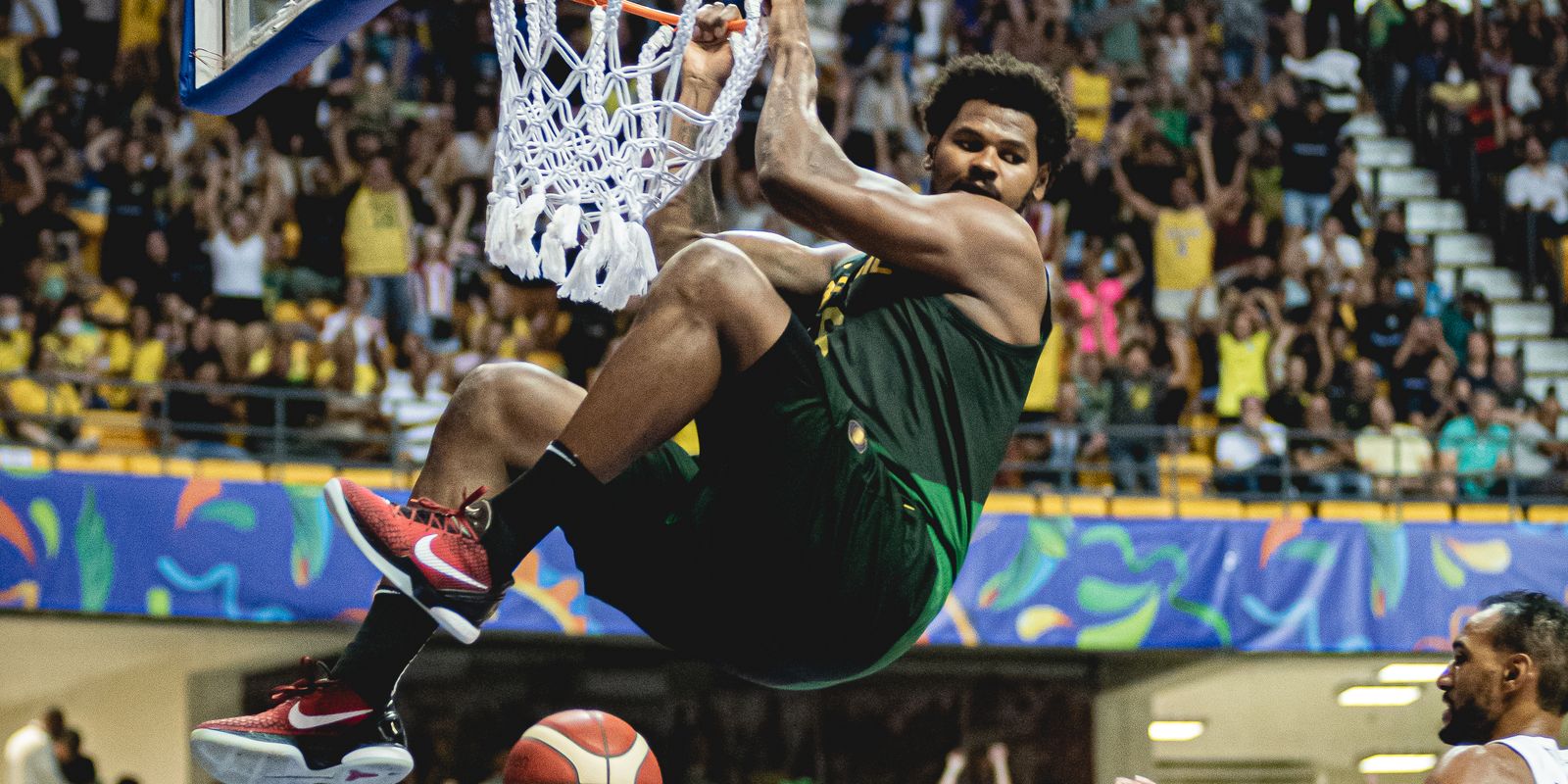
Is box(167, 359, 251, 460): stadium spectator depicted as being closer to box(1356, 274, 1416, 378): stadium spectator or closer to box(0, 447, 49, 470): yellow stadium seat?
box(0, 447, 49, 470): yellow stadium seat

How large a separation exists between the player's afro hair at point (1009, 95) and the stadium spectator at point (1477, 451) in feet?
26.6

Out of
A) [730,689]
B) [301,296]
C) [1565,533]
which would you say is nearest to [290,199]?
[301,296]

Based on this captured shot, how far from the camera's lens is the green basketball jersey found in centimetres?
370

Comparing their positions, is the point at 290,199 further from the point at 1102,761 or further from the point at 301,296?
the point at 1102,761

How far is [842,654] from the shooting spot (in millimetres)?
3695

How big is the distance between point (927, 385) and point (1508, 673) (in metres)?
1.80

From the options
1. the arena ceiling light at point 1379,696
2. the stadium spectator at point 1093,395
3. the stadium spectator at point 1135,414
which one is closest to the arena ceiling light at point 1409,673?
the arena ceiling light at point 1379,696

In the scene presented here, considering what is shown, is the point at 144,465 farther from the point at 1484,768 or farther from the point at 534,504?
the point at 1484,768

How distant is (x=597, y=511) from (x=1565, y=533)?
8889 millimetres

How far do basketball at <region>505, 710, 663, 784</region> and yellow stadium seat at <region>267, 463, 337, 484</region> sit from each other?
5976mm

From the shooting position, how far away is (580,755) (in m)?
4.00

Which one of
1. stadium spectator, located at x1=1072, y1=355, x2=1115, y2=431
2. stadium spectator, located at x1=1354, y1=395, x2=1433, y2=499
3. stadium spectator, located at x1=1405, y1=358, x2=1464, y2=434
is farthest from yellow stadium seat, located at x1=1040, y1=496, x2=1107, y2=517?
stadium spectator, located at x1=1405, y1=358, x2=1464, y2=434

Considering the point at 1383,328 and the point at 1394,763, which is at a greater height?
the point at 1383,328

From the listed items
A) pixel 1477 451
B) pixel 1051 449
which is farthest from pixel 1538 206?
pixel 1051 449
